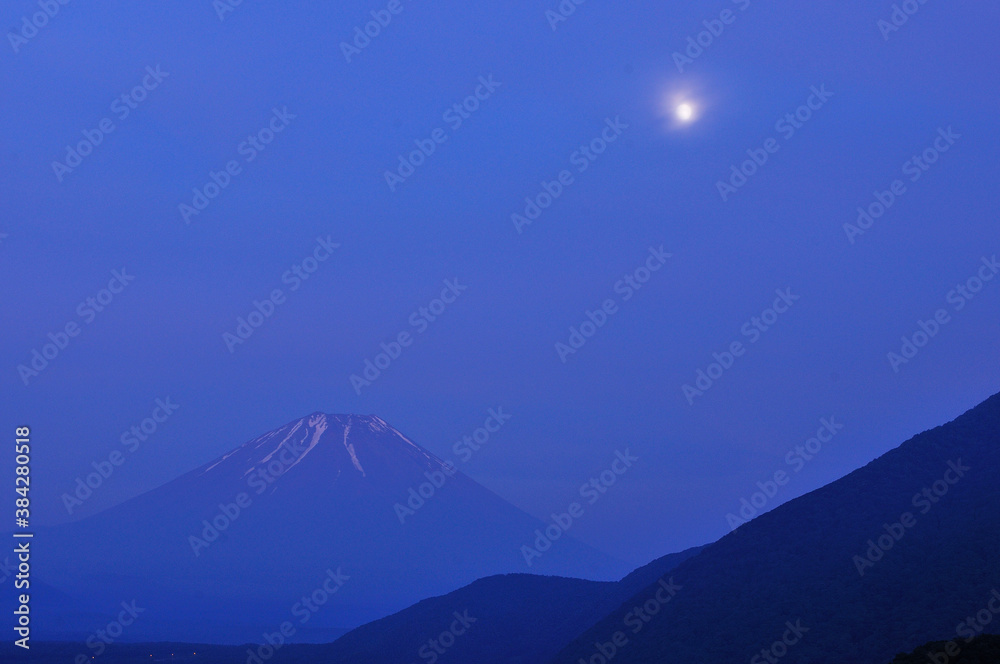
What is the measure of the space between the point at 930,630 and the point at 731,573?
17.2 meters

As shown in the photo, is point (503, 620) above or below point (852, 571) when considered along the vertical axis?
above

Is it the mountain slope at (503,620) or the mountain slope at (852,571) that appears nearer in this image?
the mountain slope at (852,571)

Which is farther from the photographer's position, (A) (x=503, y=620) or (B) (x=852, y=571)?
(A) (x=503, y=620)

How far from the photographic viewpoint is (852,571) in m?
53.7

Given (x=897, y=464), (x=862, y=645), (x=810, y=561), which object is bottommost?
(x=862, y=645)

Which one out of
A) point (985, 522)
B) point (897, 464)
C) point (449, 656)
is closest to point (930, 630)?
point (985, 522)

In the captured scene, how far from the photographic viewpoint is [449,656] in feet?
262

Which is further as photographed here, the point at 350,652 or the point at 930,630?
the point at 350,652

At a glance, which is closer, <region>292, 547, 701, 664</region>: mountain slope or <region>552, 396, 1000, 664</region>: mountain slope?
<region>552, 396, 1000, 664</region>: mountain slope

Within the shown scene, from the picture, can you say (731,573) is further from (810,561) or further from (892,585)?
(892,585)

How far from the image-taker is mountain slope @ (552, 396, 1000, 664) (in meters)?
46.7

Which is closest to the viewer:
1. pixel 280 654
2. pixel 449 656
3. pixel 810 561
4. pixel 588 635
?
pixel 810 561

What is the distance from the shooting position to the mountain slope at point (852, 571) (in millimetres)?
46719

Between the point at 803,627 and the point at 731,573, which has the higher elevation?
the point at 731,573
